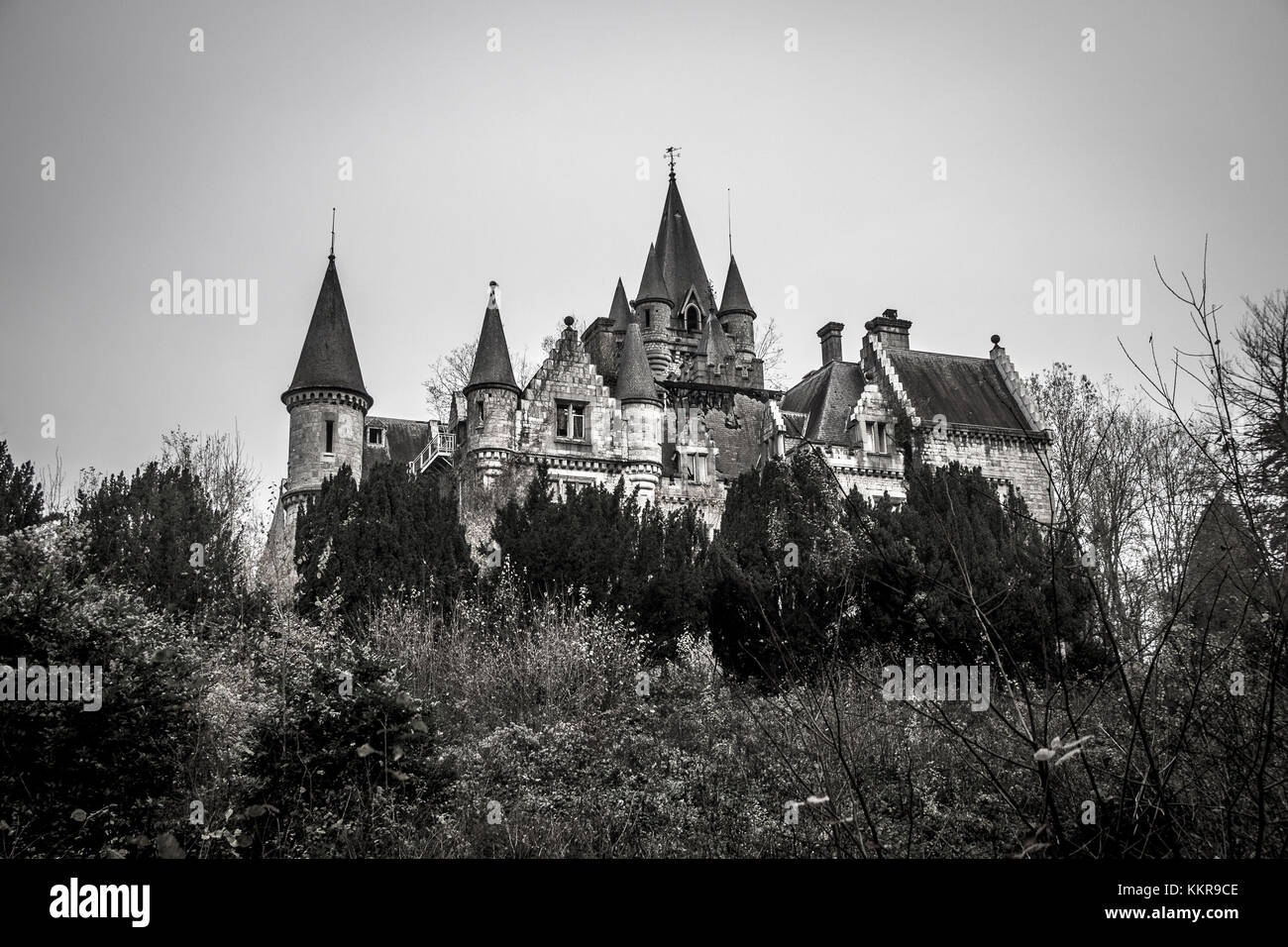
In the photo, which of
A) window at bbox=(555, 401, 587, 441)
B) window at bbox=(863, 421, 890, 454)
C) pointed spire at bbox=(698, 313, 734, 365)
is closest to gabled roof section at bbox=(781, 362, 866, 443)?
window at bbox=(863, 421, 890, 454)

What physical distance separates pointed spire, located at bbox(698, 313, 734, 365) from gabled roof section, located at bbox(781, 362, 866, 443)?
3.14 meters

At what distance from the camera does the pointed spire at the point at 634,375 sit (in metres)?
29.6

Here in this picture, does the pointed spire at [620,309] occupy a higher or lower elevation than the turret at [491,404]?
higher

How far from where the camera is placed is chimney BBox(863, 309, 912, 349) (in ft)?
111

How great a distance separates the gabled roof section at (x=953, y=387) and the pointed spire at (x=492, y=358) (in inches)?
449

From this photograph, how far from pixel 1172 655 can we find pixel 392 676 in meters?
6.94

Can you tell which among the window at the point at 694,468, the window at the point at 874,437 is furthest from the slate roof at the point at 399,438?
the window at the point at 874,437

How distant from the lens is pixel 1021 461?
32.3m

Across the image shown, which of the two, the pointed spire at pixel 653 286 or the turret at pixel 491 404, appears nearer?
the turret at pixel 491 404

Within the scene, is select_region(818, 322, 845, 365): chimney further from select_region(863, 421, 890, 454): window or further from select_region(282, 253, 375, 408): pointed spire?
select_region(282, 253, 375, 408): pointed spire

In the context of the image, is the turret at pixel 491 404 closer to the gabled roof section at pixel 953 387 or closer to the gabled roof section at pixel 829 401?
the gabled roof section at pixel 829 401

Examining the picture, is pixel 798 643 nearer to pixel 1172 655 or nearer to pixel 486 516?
pixel 1172 655
